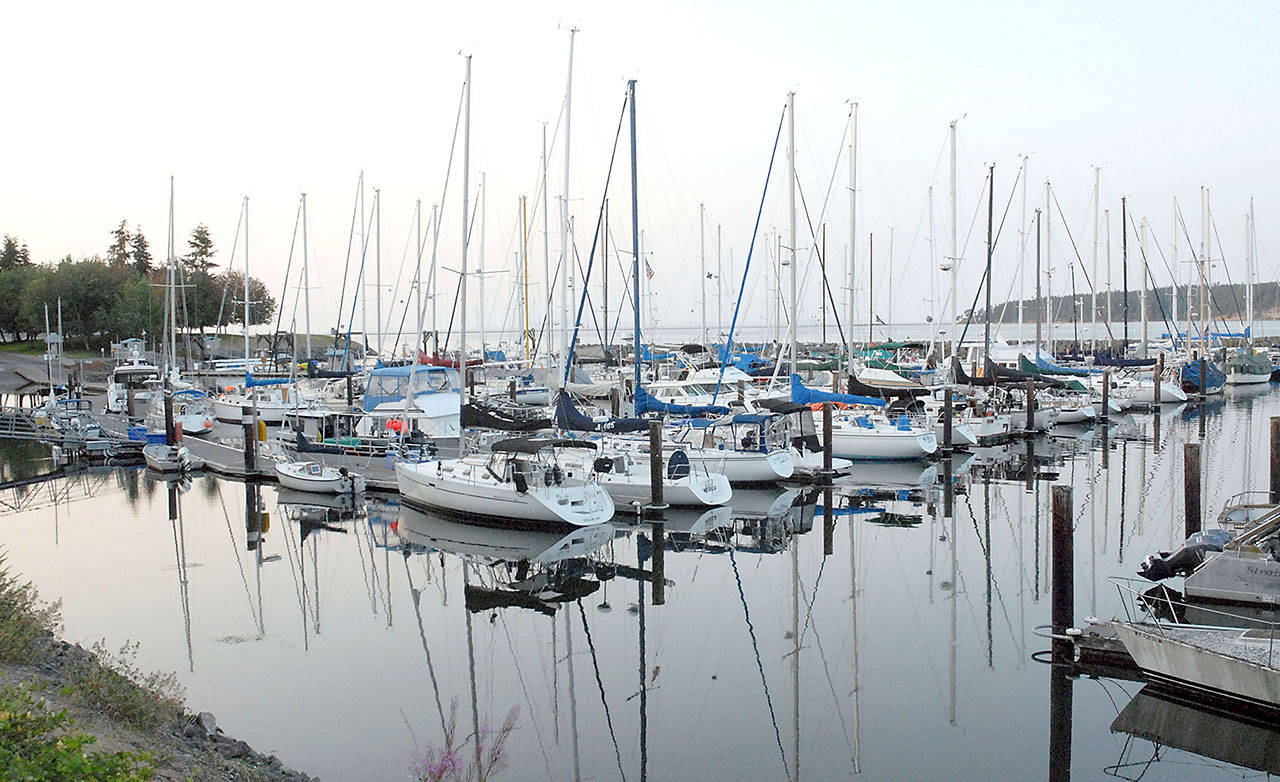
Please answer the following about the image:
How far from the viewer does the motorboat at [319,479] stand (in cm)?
2688

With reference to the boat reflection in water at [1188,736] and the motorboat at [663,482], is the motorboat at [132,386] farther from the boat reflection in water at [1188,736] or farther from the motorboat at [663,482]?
the boat reflection in water at [1188,736]

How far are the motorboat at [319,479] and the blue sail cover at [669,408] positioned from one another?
868 centimetres

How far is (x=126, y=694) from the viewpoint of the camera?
10211 mm

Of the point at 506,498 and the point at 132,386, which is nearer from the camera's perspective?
the point at 506,498

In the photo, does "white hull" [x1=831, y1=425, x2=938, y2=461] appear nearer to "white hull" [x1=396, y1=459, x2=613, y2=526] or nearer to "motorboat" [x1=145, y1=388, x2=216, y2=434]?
"white hull" [x1=396, y1=459, x2=613, y2=526]

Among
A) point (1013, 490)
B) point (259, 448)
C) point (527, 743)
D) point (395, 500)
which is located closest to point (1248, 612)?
point (527, 743)

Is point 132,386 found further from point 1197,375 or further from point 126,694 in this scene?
point 1197,375

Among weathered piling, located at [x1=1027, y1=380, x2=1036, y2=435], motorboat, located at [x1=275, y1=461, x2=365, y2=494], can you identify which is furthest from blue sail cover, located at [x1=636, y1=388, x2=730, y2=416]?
weathered piling, located at [x1=1027, y1=380, x2=1036, y2=435]

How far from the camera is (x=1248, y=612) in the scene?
45.3 ft

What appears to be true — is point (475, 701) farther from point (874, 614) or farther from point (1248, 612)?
point (1248, 612)

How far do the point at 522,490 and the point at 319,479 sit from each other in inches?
318

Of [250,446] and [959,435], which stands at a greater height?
[250,446]

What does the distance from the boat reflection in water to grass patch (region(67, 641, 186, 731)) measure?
1017 centimetres

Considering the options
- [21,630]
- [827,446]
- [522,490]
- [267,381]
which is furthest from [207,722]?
[267,381]
